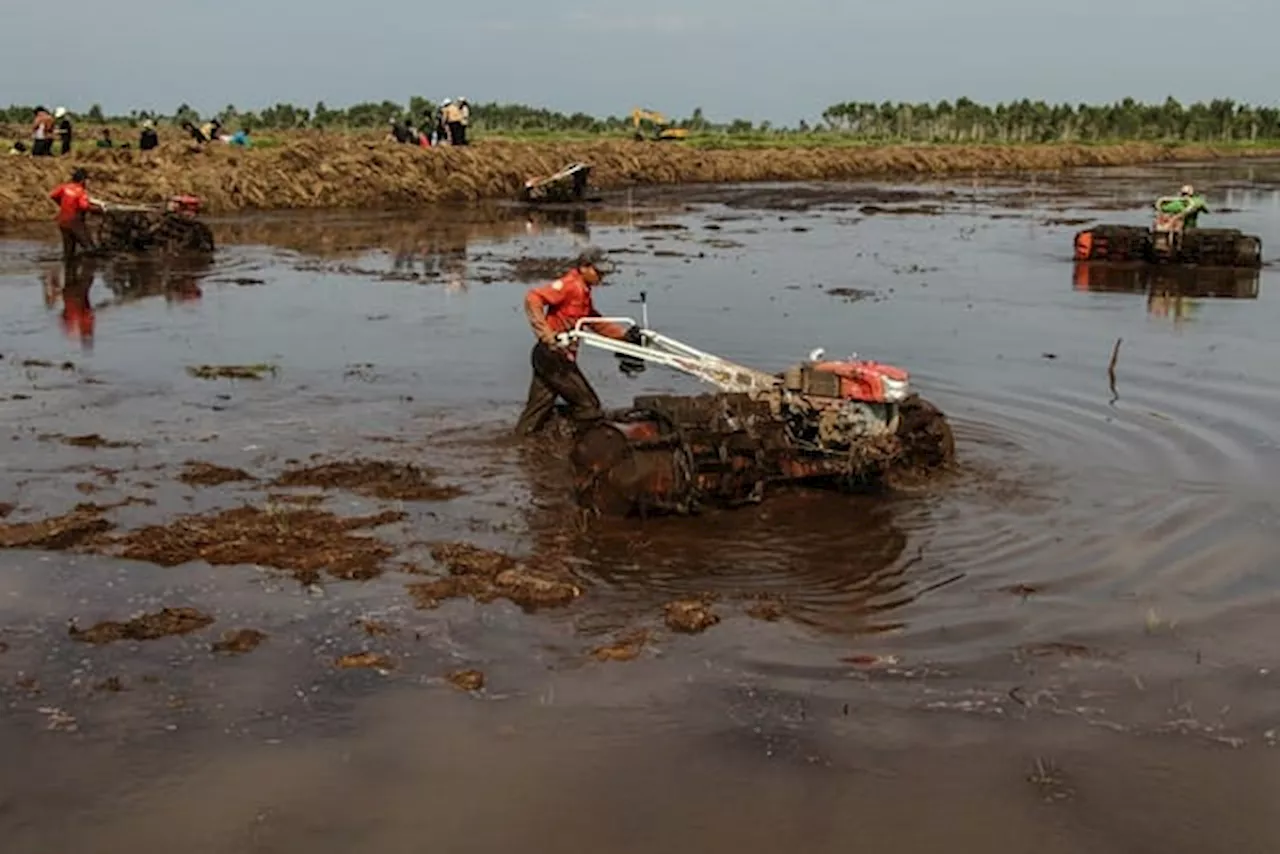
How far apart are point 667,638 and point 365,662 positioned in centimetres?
177

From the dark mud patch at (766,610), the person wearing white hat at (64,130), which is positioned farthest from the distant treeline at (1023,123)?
the dark mud patch at (766,610)

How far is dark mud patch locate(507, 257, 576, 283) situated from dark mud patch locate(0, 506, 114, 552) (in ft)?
51.6

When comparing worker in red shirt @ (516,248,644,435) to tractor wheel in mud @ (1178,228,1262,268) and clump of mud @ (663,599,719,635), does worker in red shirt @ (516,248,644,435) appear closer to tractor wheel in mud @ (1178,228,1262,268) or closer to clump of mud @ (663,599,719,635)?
clump of mud @ (663,599,719,635)

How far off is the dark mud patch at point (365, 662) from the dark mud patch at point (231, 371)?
8.65 meters

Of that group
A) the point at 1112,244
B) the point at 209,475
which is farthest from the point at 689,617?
the point at 1112,244

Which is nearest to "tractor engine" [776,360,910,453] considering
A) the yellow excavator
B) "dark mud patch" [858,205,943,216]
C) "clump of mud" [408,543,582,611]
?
"clump of mud" [408,543,582,611]

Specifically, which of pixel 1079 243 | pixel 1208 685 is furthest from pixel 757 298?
pixel 1208 685

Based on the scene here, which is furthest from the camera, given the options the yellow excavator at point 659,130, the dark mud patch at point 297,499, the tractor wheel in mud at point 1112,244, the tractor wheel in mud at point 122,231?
the yellow excavator at point 659,130

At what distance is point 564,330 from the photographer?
1195 cm

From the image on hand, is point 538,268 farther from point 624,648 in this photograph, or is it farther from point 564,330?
point 624,648

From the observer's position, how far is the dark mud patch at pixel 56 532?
921 centimetres

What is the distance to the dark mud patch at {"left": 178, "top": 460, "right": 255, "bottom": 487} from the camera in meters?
10.9

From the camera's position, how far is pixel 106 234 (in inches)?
1067

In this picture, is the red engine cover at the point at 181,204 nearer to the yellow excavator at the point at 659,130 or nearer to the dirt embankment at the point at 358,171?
the dirt embankment at the point at 358,171
